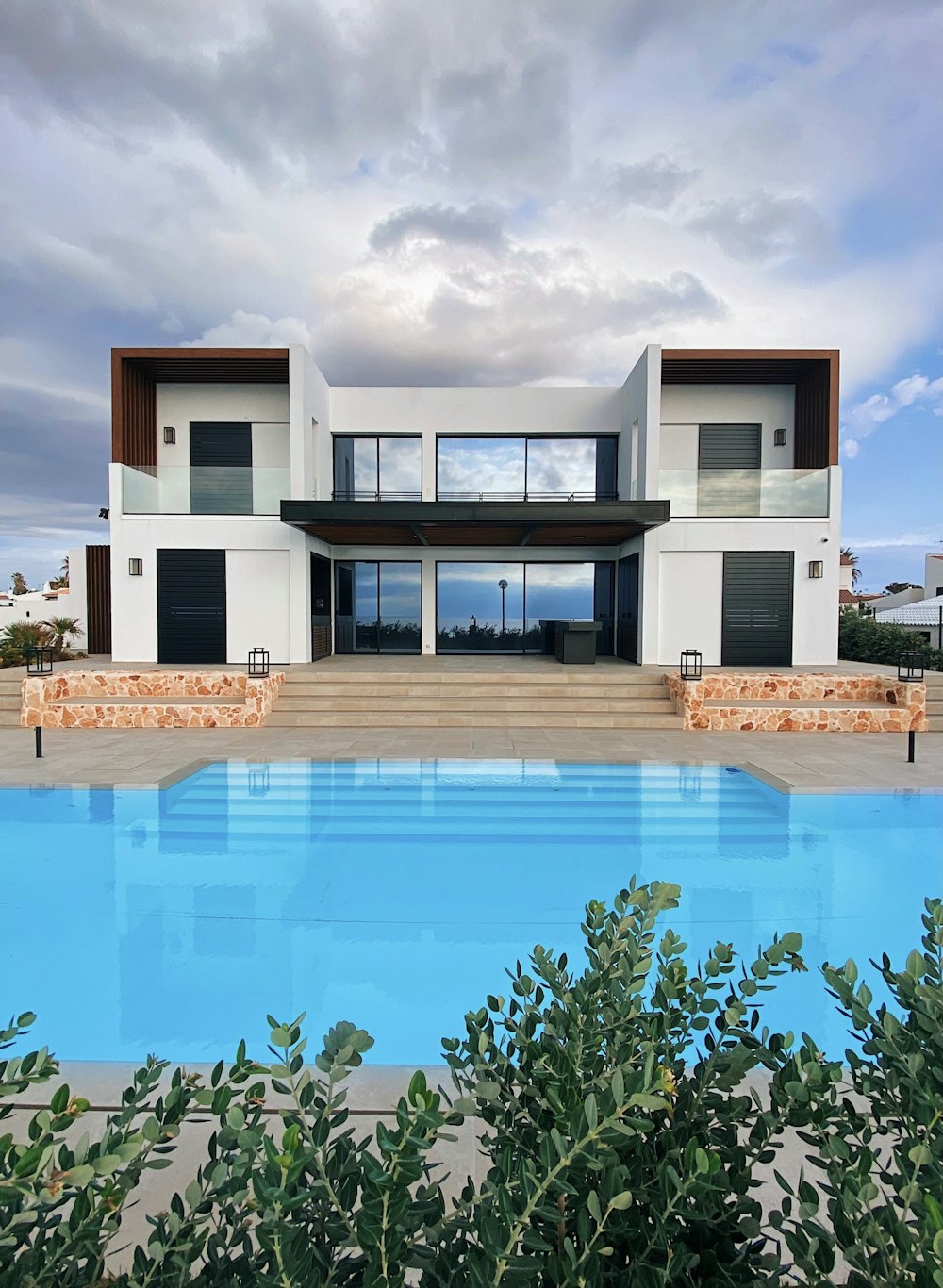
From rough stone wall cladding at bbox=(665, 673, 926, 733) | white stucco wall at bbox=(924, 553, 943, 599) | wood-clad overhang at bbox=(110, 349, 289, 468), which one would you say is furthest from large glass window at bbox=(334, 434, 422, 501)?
white stucco wall at bbox=(924, 553, 943, 599)

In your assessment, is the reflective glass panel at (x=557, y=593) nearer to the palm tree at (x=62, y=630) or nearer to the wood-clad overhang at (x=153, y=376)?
the wood-clad overhang at (x=153, y=376)

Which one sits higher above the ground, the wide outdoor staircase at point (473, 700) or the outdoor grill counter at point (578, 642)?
the outdoor grill counter at point (578, 642)

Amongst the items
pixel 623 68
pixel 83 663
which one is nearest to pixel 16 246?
pixel 83 663

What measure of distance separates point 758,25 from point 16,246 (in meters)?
17.9

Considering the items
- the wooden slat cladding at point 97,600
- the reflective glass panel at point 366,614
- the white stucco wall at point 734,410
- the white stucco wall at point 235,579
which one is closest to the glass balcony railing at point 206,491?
the white stucco wall at point 235,579

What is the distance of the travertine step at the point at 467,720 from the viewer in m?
12.1

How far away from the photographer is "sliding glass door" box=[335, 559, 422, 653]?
61.3ft

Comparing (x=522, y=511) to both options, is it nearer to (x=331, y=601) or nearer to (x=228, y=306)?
(x=331, y=601)

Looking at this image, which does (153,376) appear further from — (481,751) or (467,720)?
(481,751)

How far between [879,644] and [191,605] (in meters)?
18.2

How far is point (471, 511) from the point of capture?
46.0 ft

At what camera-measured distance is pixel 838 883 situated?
606 cm

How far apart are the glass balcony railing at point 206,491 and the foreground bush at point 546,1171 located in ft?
50.4

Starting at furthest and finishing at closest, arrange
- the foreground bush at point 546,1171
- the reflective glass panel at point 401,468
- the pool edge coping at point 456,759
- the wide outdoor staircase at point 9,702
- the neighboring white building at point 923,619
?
the neighboring white building at point 923,619 < the reflective glass panel at point 401,468 < the wide outdoor staircase at point 9,702 < the pool edge coping at point 456,759 < the foreground bush at point 546,1171
